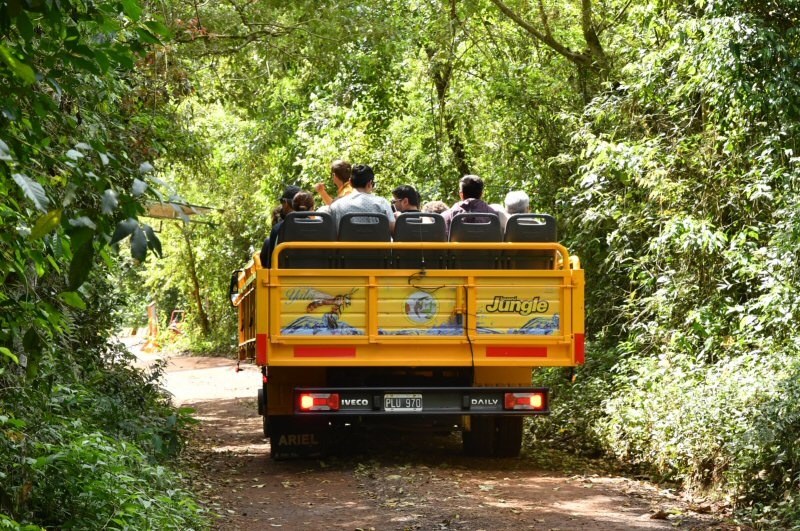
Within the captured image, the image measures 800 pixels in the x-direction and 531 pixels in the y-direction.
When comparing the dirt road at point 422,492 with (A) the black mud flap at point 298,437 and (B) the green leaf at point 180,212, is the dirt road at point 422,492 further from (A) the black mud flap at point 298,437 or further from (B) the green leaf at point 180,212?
(B) the green leaf at point 180,212

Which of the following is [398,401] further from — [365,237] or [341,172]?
[341,172]

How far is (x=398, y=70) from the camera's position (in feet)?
66.3

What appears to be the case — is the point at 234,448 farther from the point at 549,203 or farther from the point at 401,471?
the point at 549,203

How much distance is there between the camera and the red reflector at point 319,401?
956cm

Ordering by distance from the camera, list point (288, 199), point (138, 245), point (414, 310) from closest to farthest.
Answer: point (138, 245) → point (414, 310) → point (288, 199)

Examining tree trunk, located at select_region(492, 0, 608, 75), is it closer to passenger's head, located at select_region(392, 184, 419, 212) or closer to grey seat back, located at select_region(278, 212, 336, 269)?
passenger's head, located at select_region(392, 184, 419, 212)

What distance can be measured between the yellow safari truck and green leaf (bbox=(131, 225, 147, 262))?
21.1ft

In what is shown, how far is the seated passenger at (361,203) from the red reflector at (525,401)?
1.84 metres

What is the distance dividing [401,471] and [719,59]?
4714 millimetres

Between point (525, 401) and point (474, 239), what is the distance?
1.46 metres

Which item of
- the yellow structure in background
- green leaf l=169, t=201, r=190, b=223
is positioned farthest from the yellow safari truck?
the yellow structure in background

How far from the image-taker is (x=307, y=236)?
970 centimetres

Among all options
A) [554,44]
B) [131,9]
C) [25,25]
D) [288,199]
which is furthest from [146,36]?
[554,44]

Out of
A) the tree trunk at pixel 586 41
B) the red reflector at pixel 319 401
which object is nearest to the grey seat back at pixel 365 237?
the red reflector at pixel 319 401
